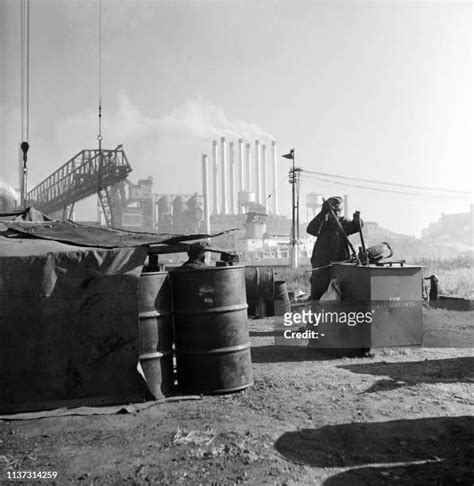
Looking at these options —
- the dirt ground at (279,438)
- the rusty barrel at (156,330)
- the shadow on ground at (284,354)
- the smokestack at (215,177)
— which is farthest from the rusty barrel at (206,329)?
the smokestack at (215,177)

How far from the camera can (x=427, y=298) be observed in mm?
14773

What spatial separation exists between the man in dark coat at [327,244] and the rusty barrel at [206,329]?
404 cm

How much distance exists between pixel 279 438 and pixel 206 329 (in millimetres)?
1679

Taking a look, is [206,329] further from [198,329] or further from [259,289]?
[259,289]

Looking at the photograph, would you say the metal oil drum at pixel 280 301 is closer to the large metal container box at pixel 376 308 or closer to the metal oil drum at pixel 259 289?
the metal oil drum at pixel 259 289

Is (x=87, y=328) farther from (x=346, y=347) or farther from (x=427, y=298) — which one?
(x=427, y=298)

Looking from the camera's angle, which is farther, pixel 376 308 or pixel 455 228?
pixel 455 228

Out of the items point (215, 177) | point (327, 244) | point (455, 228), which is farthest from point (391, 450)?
point (455, 228)

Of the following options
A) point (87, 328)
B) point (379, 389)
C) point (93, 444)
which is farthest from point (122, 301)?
point (379, 389)

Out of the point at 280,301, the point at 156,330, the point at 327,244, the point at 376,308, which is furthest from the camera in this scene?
the point at 280,301

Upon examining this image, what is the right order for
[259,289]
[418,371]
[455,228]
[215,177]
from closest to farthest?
[418,371], [259,289], [215,177], [455,228]

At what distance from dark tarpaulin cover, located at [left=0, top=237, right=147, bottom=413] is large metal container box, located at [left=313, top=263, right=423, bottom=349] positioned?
Answer: 156 inches

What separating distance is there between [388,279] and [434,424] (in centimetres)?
349

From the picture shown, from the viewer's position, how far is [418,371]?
6941mm
